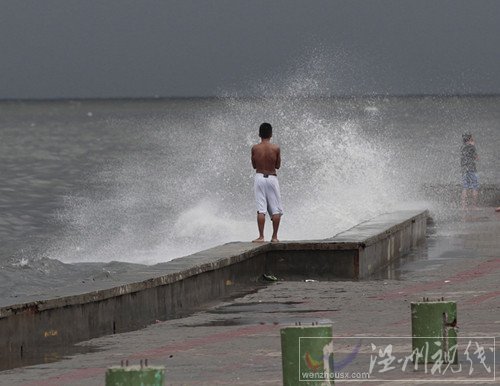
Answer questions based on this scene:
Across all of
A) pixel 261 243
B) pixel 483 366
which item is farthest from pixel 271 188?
pixel 483 366

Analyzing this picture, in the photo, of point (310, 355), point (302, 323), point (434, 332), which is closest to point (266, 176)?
point (434, 332)

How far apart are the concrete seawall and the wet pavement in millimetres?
275

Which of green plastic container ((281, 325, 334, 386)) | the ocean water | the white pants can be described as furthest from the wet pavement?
the ocean water

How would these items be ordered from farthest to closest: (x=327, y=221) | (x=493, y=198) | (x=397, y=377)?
(x=493, y=198)
(x=327, y=221)
(x=397, y=377)

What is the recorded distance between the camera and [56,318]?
13.5 meters

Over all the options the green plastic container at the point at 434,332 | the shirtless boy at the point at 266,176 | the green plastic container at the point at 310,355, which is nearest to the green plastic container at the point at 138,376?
the green plastic container at the point at 310,355

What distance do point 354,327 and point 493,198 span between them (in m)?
20.4

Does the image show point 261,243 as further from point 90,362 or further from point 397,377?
point 397,377

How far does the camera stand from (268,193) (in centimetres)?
2069

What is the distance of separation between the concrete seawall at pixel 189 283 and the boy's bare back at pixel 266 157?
1364mm

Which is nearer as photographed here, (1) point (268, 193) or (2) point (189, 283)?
(2) point (189, 283)

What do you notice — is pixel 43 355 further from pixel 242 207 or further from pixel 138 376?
pixel 242 207

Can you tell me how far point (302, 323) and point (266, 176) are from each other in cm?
1039

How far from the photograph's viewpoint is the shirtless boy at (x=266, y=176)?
20.5 meters
